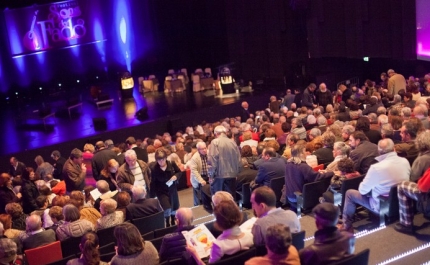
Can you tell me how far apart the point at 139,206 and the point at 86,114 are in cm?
1175

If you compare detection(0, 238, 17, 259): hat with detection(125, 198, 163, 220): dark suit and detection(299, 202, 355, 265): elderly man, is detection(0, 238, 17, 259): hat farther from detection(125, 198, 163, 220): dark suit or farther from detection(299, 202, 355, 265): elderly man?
detection(299, 202, 355, 265): elderly man

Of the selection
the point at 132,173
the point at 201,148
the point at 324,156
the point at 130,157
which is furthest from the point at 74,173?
the point at 324,156

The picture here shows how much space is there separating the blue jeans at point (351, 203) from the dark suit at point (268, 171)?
123cm

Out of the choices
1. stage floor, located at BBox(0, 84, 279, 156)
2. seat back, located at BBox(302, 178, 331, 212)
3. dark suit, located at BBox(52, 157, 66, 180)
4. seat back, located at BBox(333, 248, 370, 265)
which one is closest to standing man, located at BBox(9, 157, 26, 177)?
dark suit, located at BBox(52, 157, 66, 180)

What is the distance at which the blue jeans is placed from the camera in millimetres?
6059

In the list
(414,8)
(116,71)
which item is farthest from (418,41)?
(116,71)

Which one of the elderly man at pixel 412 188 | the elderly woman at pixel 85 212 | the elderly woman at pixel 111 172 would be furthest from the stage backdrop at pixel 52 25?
the elderly man at pixel 412 188

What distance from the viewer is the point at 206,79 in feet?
66.2

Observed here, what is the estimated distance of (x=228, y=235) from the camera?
4402 mm

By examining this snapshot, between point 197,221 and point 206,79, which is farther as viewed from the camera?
point 206,79

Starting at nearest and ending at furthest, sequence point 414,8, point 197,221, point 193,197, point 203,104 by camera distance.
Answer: point 197,221 < point 193,197 < point 414,8 < point 203,104

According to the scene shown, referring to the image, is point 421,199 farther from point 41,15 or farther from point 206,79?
point 41,15

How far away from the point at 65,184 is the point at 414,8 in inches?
432

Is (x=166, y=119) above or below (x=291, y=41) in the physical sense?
below
